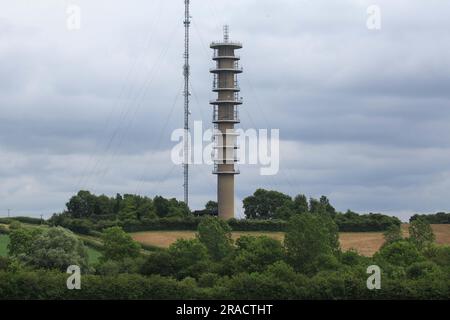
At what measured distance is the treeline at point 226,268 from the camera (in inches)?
4619

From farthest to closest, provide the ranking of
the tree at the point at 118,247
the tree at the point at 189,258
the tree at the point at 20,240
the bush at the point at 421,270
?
the tree at the point at 118,247 < the tree at the point at 20,240 < the tree at the point at 189,258 < the bush at the point at 421,270

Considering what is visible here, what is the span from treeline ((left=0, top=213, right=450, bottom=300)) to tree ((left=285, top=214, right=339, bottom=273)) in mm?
91

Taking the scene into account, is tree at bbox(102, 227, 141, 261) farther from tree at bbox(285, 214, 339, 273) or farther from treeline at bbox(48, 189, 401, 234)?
treeline at bbox(48, 189, 401, 234)

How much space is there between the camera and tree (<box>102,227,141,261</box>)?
13975 cm

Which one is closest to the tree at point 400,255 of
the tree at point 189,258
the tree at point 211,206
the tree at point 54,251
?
the tree at point 189,258

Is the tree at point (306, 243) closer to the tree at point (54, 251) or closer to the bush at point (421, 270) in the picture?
the bush at point (421, 270)

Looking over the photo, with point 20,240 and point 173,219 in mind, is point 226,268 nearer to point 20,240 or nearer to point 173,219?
point 20,240

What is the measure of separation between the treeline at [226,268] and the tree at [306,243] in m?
0.09

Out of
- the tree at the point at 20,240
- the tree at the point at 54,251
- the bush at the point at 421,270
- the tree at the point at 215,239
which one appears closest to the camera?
the bush at the point at 421,270

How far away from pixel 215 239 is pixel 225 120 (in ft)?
125

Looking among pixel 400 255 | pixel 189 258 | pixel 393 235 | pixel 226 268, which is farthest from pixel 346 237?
pixel 226 268

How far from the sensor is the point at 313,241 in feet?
432
